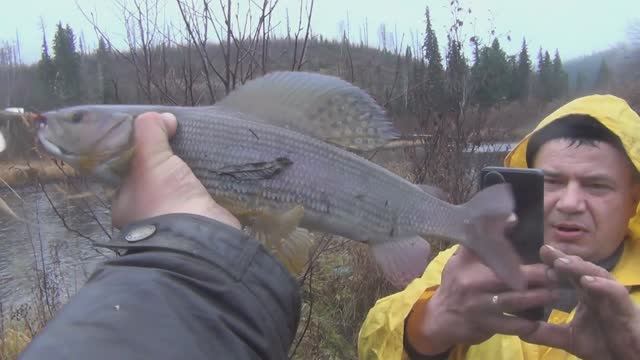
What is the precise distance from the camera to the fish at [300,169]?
163cm

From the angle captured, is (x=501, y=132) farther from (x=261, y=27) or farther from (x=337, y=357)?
(x=261, y=27)

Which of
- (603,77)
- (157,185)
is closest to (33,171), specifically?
(157,185)

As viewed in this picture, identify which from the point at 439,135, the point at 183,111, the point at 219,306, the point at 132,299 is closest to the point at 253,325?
the point at 219,306

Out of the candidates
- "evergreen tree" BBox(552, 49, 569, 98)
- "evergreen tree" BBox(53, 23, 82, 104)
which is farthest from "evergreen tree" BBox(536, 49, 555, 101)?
"evergreen tree" BBox(53, 23, 82, 104)

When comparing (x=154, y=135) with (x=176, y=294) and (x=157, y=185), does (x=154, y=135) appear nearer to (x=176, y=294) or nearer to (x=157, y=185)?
(x=157, y=185)

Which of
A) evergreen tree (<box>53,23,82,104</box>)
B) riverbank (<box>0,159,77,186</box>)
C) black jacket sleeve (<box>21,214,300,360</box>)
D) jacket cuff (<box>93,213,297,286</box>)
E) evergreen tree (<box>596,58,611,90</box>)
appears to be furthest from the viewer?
evergreen tree (<box>596,58,611,90</box>)

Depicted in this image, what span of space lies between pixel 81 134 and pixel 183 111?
291 mm

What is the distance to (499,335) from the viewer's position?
213cm

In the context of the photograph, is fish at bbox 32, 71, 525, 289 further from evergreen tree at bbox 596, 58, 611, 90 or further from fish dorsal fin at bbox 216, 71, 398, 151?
evergreen tree at bbox 596, 58, 611, 90

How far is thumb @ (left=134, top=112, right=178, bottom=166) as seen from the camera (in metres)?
1.56

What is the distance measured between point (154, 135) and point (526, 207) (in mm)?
1177

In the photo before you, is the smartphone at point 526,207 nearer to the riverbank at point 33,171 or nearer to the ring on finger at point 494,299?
the ring on finger at point 494,299

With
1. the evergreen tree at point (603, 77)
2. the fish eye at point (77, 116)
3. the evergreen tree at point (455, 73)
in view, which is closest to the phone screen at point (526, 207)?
the fish eye at point (77, 116)

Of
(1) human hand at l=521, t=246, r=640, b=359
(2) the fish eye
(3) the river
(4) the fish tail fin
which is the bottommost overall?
(3) the river
